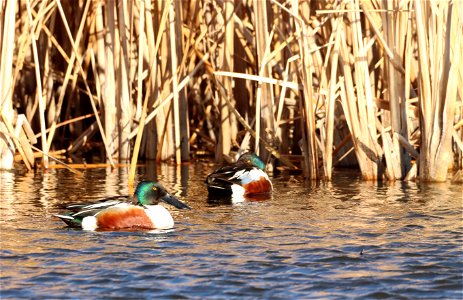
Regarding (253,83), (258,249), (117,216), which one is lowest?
(258,249)

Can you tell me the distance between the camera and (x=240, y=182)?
9.54 meters

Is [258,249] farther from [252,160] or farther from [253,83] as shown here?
[253,83]

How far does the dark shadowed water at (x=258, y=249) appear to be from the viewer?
218 inches

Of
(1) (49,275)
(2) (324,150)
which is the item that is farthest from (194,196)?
(1) (49,275)

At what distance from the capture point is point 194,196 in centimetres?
932

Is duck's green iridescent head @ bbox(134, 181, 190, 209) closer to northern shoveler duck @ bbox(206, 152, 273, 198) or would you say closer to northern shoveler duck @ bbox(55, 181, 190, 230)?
northern shoveler duck @ bbox(55, 181, 190, 230)

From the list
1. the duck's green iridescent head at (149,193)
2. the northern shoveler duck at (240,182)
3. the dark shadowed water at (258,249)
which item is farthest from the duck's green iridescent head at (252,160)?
the duck's green iridescent head at (149,193)

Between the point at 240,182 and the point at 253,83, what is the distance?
2459mm

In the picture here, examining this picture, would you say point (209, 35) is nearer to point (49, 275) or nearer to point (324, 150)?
point (324, 150)

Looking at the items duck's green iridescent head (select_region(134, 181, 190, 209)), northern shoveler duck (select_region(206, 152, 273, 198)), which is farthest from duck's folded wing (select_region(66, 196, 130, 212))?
northern shoveler duck (select_region(206, 152, 273, 198))

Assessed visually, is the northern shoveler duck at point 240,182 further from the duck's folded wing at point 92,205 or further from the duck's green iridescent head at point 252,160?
the duck's folded wing at point 92,205

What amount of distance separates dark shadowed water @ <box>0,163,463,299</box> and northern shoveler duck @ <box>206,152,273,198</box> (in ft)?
0.85

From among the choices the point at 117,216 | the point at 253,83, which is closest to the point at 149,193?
the point at 117,216

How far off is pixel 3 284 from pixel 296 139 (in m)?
6.30
